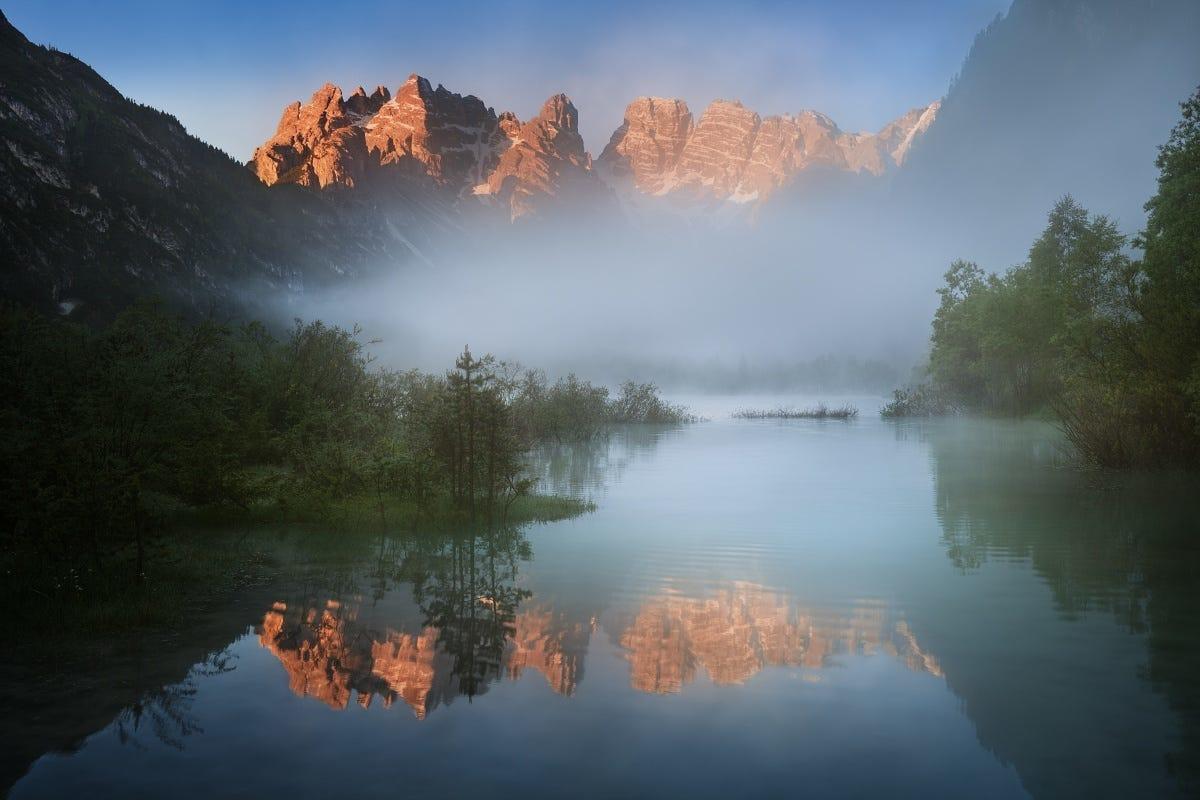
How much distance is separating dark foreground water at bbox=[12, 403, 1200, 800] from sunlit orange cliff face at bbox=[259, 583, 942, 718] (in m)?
0.06

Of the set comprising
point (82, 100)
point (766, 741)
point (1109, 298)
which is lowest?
point (766, 741)

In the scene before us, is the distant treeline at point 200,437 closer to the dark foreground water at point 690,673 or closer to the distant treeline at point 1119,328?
the dark foreground water at point 690,673

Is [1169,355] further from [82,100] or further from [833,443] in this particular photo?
[82,100]

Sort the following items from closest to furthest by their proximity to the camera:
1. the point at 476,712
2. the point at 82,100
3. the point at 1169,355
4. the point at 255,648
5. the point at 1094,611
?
the point at 476,712
the point at 255,648
the point at 1094,611
the point at 1169,355
the point at 82,100

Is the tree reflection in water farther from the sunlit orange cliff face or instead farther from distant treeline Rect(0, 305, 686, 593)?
distant treeline Rect(0, 305, 686, 593)

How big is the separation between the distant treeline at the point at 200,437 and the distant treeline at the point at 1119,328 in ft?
67.1

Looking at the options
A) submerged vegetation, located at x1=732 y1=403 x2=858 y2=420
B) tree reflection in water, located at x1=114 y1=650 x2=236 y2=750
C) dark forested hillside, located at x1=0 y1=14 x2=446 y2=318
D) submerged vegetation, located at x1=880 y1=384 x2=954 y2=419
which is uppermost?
dark forested hillside, located at x1=0 y1=14 x2=446 y2=318

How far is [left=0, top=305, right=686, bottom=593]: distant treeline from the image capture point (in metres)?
14.4

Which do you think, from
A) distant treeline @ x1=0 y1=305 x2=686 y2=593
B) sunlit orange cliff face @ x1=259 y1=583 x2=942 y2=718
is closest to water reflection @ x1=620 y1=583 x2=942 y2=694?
sunlit orange cliff face @ x1=259 y1=583 x2=942 y2=718

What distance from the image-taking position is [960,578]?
55.6 ft

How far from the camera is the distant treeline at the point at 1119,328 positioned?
26.0m

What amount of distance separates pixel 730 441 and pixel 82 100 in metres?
157

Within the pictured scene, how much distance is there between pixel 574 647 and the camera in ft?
40.7

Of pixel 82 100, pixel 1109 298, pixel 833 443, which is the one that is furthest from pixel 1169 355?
pixel 82 100
